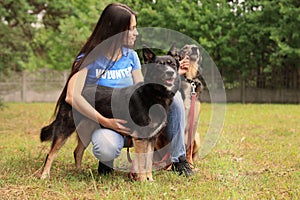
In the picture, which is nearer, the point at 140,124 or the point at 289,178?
the point at 140,124

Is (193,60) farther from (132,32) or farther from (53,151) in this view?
(53,151)

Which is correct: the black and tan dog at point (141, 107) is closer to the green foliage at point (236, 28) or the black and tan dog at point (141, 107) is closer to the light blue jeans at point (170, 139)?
the light blue jeans at point (170, 139)

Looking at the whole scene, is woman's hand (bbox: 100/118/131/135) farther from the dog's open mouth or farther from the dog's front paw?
the dog's front paw

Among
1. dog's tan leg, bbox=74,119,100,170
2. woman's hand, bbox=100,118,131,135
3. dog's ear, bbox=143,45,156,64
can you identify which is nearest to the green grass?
dog's tan leg, bbox=74,119,100,170

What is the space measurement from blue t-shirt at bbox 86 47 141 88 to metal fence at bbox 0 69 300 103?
47.1ft

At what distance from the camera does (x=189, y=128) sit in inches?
183

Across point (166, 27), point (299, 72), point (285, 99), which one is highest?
point (166, 27)

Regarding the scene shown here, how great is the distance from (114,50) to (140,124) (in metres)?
0.77

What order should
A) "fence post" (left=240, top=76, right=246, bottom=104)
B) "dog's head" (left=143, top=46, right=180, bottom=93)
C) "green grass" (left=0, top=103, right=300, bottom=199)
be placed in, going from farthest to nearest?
"fence post" (left=240, top=76, right=246, bottom=104) < "dog's head" (left=143, top=46, right=180, bottom=93) < "green grass" (left=0, top=103, right=300, bottom=199)

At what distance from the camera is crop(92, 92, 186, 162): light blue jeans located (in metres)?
3.71

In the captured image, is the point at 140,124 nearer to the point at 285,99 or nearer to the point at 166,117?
the point at 166,117

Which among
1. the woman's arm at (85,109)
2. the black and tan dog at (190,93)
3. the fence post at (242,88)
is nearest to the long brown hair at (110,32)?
the woman's arm at (85,109)

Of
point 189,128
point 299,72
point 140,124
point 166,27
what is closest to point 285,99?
point 299,72

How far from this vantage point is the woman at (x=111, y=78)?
3.70 metres
